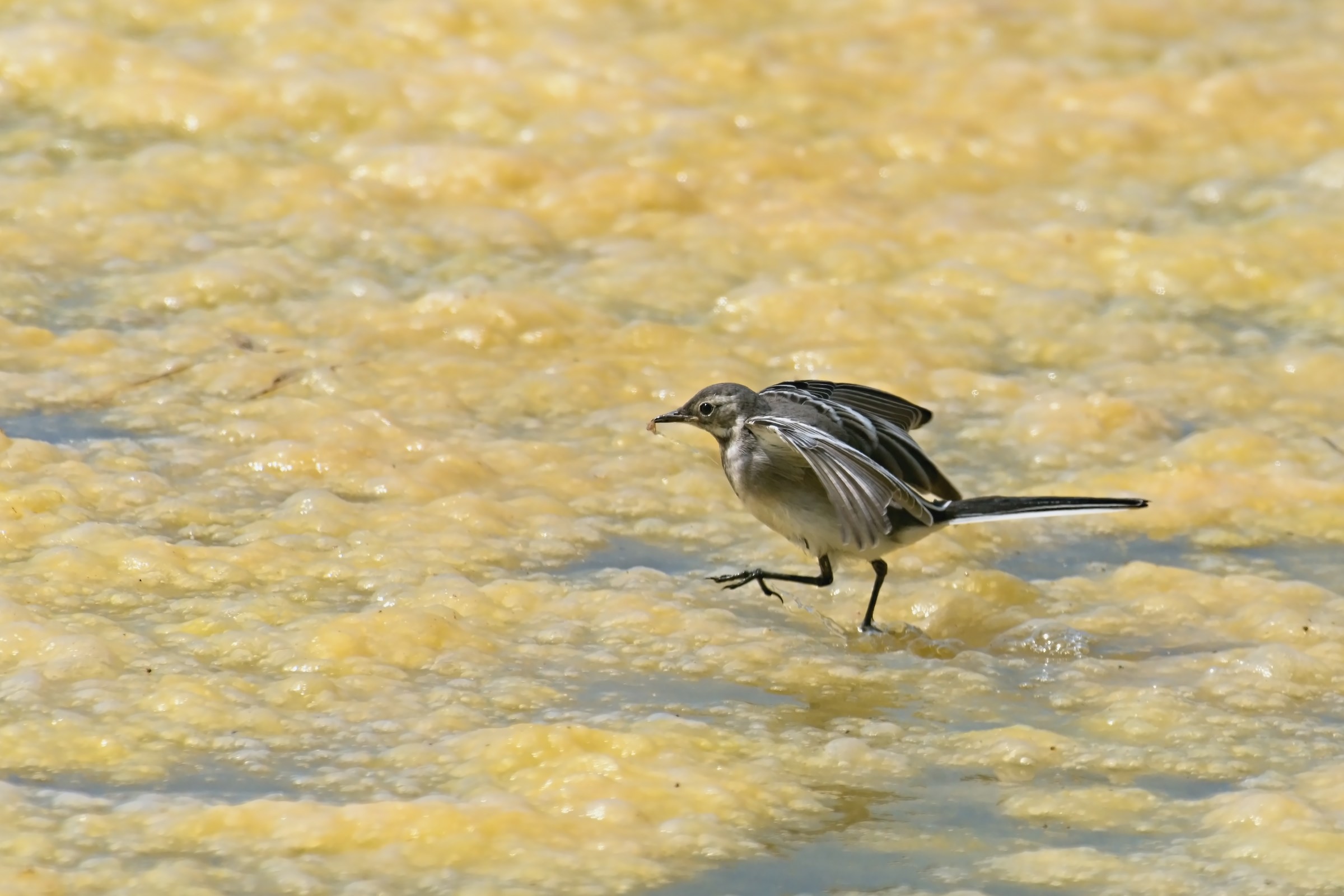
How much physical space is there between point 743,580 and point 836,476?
0.48 metres

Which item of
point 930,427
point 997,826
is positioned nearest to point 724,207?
point 930,427

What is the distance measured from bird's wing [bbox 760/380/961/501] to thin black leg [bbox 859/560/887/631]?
24 centimetres

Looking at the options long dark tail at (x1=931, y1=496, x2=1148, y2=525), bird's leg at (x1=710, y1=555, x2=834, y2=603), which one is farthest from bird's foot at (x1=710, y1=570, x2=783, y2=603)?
long dark tail at (x1=931, y1=496, x2=1148, y2=525)

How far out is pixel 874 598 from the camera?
4781 millimetres

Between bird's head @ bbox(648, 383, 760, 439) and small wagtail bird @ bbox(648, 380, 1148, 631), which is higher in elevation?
bird's head @ bbox(648, 383, 760, 439)

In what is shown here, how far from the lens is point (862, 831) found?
368 centimetres

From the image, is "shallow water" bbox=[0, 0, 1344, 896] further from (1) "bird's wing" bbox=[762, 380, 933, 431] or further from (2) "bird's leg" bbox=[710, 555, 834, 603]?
(1) "bird's wing" bbox=[762, 380, 933, 431]

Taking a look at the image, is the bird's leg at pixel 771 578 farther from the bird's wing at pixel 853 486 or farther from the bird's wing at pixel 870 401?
the bird's wing at pixel 870 401

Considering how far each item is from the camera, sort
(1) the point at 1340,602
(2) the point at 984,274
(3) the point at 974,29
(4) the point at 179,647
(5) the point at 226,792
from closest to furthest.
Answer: (5) the point at 226,792
(4) the point at 179,647
(1) the point at 1340,602
(2) the point at 984,274
(3) the point at 974,29

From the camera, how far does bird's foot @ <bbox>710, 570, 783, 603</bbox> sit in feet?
15.7

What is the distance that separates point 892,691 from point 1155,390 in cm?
216

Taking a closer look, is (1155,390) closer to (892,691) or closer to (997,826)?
(892,691)

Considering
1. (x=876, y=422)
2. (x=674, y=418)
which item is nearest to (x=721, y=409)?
(x=674, y=418)

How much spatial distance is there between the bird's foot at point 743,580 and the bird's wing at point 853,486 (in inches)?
11.3
